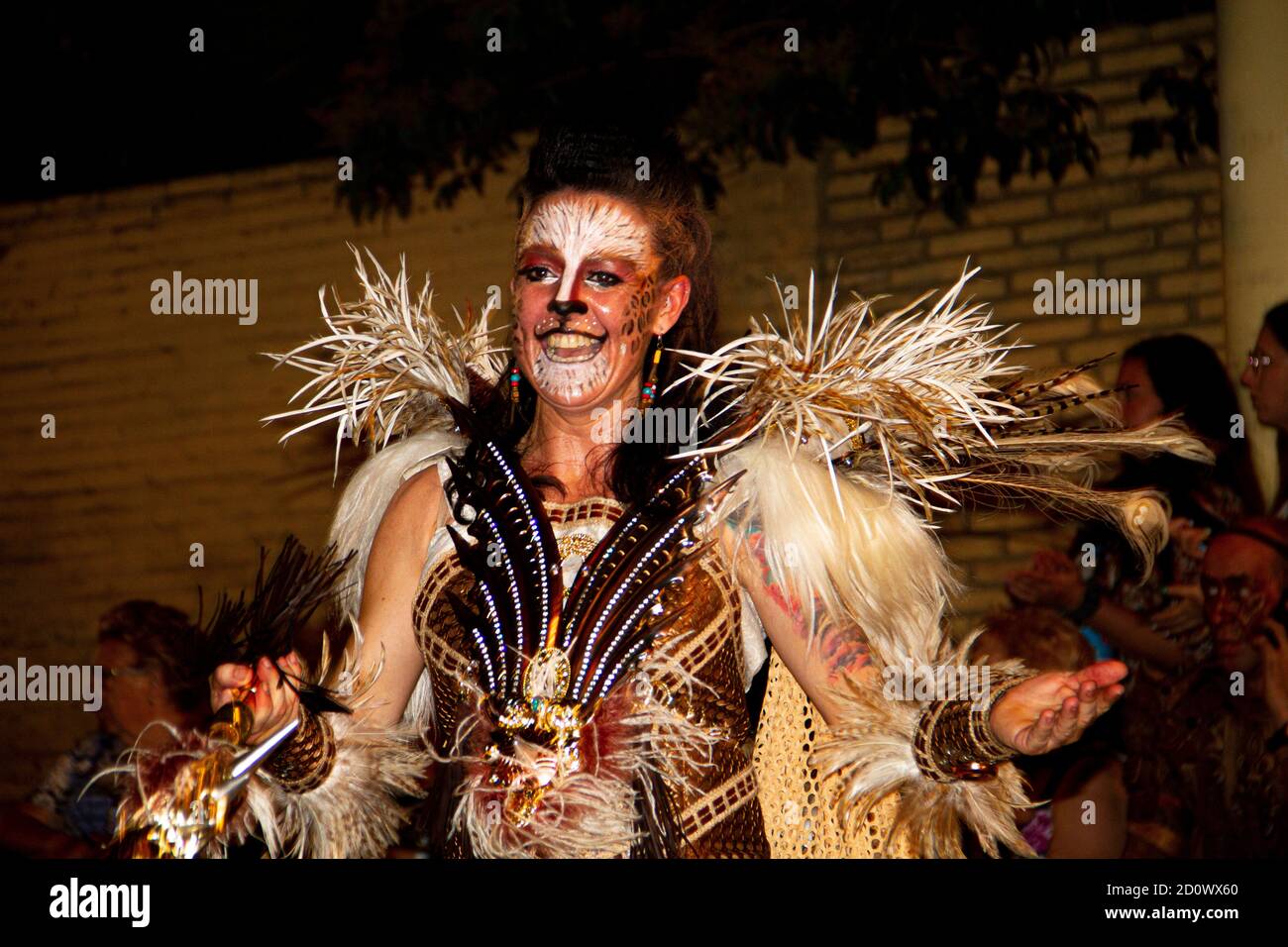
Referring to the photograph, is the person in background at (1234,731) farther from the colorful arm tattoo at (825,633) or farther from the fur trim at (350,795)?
the fur trim at (350,795)

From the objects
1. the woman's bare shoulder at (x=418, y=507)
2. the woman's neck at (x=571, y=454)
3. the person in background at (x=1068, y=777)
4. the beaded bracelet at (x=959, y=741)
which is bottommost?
the person in background at (x=1068, y=777)

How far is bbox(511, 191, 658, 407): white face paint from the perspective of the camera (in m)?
2.70

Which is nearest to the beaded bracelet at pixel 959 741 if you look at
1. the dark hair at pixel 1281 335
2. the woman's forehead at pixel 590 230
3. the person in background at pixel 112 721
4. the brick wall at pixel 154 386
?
the woman's forehead at pixel 590 230

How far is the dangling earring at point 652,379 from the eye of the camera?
9.25 ft

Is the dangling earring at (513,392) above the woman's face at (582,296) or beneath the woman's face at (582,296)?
beneath

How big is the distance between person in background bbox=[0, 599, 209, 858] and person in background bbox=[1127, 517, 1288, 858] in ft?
8.28

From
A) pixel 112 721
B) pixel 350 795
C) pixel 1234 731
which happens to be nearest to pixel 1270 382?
pixel 1234 731

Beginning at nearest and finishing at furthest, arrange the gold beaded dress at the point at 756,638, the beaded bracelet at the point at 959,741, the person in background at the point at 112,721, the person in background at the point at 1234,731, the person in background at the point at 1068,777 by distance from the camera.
Result: the beaded bracelet at the point at 959,741
the gold beaded dress at the point at 756,638
the person in background at the point at 1234,731
the person in background at the point at 1068,777
the person in background at the point at 112,721

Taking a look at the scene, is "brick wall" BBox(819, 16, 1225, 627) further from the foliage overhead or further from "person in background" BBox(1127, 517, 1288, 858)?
"person in background" BBox(1127, 517, 1288, 858)

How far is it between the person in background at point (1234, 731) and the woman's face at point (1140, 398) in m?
0.51

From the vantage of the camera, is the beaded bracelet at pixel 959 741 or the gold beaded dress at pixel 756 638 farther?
the gold beaded dress at pixel 756 638

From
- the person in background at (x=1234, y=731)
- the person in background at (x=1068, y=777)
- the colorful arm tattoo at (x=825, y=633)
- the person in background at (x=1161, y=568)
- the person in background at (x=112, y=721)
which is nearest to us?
the colorful arm tattoo at (x=825, y=633)

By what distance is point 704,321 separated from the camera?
115 inches
